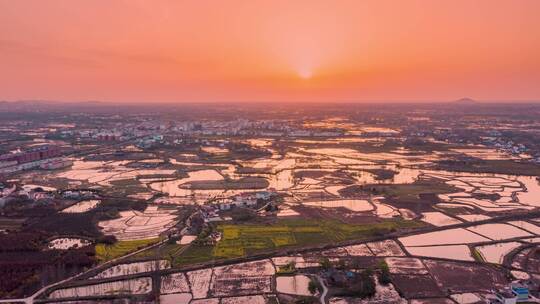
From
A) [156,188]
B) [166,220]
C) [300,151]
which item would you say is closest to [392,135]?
[300,151]

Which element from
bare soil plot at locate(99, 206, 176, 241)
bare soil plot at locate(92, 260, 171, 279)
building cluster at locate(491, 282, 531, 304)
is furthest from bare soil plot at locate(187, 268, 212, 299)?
building cluster at locate(491, 282, 531, 304)

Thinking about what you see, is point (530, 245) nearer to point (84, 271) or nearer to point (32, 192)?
point (84, 271)

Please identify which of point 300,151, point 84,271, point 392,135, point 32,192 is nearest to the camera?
point 84,271

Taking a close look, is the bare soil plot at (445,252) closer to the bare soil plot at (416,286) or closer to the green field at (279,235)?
the green field at (279,235)

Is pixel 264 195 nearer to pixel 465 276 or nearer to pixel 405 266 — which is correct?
pixel 405 266

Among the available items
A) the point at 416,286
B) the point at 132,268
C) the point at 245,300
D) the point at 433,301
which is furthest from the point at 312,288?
the point at 132,268

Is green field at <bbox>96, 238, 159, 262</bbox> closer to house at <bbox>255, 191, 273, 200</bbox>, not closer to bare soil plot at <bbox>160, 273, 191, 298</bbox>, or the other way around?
bare soil plot at <bbox>160, 273, 191, 298</bbox>
